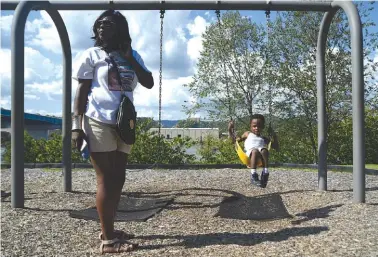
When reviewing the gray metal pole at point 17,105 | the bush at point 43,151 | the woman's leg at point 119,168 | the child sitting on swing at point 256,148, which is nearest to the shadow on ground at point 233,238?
the woman's leg at point 119,168

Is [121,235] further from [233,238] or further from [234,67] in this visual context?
[234,67]

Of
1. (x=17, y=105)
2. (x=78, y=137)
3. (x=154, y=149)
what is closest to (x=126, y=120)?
(x=78, y=137)

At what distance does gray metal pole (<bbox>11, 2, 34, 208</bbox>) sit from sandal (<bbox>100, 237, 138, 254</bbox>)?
5.15 feet

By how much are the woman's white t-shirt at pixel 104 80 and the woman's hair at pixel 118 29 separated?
0.26 ft

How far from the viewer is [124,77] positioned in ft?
8.29

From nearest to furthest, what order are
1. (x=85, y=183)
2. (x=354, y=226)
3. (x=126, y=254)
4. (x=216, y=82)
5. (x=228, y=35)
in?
(x=126, y=254) < (x=354, y=226) < (x=85, y=183) < (x=228, y=35) < (x=216, y=82)

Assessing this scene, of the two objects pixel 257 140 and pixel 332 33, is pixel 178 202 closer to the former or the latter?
pixel 257 140

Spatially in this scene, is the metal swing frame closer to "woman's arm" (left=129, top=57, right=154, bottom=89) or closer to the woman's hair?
the woman's hair

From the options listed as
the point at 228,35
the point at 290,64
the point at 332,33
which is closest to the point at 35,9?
the point at 228,35

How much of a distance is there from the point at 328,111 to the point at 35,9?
853 cm

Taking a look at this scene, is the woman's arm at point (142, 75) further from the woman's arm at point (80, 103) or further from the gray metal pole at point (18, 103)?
the gray metal pole at point (18, 103)

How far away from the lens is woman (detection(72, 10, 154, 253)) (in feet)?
8.11

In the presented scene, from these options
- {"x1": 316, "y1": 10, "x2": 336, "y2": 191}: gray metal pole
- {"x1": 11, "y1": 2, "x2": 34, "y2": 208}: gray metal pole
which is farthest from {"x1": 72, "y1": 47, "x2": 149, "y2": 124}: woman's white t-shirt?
{"x1": 316, "y1": 10, "x2": 336, "y2": 191}: gray metal pole

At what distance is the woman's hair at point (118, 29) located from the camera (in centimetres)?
255
